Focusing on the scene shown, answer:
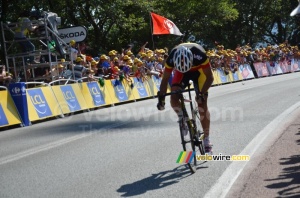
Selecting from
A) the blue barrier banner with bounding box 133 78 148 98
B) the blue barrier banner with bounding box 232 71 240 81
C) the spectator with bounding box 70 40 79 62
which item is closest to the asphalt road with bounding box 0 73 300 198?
the spectator with bounding box 70 40 79 62

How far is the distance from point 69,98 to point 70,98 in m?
0.07

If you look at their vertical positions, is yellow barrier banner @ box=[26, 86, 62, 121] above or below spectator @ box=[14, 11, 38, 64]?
below

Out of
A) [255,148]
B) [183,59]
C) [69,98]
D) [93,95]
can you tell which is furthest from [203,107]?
[93,95]

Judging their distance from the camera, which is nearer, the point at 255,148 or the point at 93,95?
the point at 255,148

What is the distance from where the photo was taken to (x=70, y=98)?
1603 cm

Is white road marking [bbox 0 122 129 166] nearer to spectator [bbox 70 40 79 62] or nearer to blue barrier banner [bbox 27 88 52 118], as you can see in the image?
blue barrier banner [bbox 27 88 52 118]

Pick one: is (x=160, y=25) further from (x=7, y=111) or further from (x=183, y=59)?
(x=183, y=59)

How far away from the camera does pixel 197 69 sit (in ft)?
23.4

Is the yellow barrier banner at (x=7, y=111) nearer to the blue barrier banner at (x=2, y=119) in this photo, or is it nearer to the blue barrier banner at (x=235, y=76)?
the blue barrier banner at (x=2, y=119)

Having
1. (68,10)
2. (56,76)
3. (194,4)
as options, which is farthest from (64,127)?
(194,4)

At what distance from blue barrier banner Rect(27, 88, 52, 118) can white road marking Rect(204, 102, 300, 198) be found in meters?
6.63

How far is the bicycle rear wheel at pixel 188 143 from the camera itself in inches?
262

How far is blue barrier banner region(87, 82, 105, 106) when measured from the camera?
57.6ft

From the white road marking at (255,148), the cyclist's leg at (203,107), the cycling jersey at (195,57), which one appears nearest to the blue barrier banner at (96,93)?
the white road marking at (255,148)
